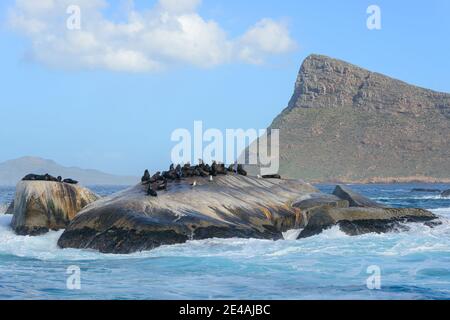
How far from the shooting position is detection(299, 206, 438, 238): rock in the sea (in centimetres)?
2263

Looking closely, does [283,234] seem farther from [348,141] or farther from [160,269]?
[348,141]

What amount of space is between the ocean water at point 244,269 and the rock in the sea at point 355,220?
34 centimetres

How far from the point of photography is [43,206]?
79.9ft

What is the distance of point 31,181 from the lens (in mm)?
24781

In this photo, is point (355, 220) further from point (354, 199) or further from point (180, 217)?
point (180, 217)

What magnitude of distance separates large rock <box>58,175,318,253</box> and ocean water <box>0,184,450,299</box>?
0.47 m

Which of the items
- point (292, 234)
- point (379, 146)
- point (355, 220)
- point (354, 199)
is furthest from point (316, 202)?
point (379, 146)

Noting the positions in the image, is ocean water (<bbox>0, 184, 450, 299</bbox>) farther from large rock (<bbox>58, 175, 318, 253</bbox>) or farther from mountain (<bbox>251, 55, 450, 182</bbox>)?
mountain (<bbox>251, 55, 450, 182</bbox>)

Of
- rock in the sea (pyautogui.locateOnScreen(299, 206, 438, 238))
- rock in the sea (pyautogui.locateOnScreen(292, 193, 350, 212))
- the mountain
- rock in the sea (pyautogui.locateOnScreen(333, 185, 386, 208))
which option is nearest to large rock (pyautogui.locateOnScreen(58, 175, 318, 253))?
rock in the sea (pyautogui.locateOnScreen(292, 193, 350, 212))

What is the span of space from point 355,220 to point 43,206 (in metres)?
10.6

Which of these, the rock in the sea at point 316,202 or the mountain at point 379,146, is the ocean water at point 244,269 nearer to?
the rock in the sea at point 316,202
